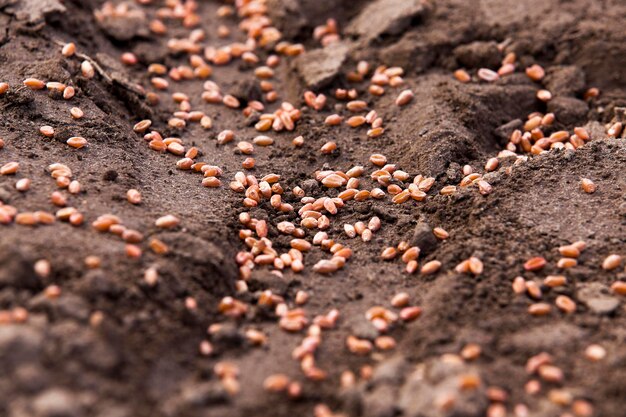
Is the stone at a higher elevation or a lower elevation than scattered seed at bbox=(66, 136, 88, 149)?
lower

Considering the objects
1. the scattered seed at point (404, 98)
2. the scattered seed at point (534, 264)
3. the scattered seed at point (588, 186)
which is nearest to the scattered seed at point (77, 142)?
the scattered seed at point (404, 98)

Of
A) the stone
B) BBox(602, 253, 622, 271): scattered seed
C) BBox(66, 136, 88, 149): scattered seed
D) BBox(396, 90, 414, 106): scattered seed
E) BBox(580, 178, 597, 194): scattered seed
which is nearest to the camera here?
BBox(602, 253, 622, 271): scattered seed

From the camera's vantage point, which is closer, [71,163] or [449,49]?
[71,163]

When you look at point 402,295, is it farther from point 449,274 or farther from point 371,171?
point 371,171

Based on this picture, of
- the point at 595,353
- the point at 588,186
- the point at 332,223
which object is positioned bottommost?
the point at 332,223

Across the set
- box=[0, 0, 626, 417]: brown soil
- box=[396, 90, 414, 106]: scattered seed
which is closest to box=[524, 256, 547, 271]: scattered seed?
box=[0, 0, 626, 417]: brown soil

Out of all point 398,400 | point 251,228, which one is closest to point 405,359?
point 398,400


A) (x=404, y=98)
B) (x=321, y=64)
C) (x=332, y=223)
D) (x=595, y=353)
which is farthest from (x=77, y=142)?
(x=595, y=353)

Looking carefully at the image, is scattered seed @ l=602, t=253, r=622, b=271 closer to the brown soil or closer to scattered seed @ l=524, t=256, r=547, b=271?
the brown soil

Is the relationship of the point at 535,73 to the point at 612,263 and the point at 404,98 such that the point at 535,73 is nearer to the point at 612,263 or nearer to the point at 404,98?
the point at 404,98
